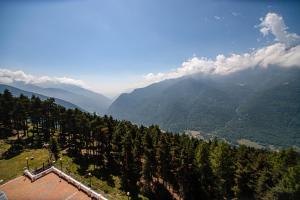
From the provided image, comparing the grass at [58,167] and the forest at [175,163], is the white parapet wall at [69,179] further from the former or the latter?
the forest at [175,163]

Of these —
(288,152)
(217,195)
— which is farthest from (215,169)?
(288,152)

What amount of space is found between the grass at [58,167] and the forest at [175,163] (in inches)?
76.6

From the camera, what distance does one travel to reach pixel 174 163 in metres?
43.8

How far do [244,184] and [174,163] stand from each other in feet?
41.2

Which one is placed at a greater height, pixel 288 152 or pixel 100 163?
pixel 288 152

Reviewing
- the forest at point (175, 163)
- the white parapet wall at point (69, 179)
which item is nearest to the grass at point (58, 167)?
the forest at point (175, 163)

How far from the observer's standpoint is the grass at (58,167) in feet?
136

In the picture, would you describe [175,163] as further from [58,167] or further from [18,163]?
[18,163]

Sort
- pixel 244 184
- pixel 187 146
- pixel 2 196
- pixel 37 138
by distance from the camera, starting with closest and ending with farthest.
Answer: pixel 2 196
pixel 244 184
pixel 187 146
pixel 37 138

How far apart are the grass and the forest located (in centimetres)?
195

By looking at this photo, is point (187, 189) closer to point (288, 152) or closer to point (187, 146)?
point (187, 146)

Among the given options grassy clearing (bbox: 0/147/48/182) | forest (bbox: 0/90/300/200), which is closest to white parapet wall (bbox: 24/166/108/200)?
grassy clearing (bbox: 0/147/48/182)

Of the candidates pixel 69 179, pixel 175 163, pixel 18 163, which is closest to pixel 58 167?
pixel 69 179

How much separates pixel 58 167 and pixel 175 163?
906 inches
